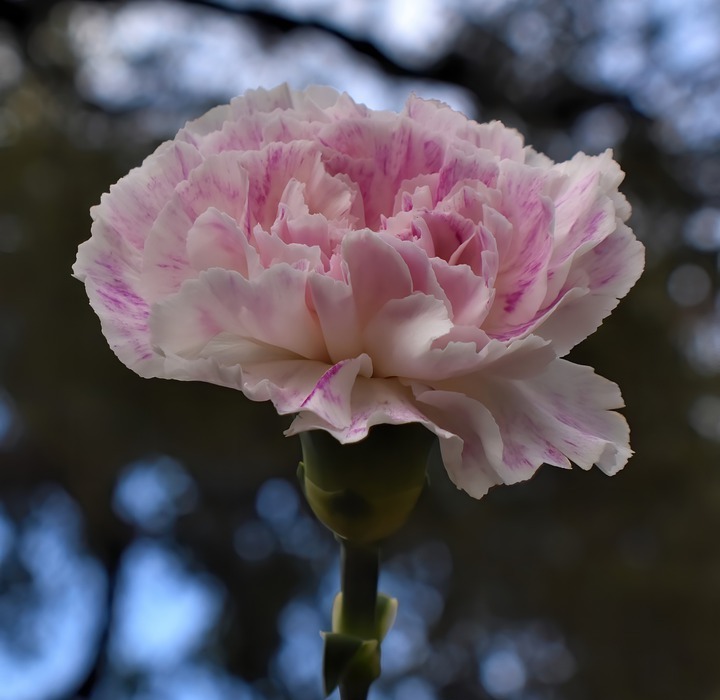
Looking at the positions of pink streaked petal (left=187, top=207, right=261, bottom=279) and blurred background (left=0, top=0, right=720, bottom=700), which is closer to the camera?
pink streaked petal (left=187, top=207, right=261, bottom=279)

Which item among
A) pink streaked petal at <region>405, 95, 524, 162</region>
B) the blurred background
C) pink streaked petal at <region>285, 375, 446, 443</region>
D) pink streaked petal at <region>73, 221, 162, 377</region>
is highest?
pink streaked petal at <region>405, 95, 524, 162</region>

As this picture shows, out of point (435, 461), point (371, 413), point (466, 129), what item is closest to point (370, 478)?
point (371, 413)

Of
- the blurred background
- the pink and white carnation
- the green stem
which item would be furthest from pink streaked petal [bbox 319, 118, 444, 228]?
the blurred background

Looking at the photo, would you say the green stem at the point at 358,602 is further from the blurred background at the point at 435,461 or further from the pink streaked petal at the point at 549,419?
the blurred background at the point at 435,461

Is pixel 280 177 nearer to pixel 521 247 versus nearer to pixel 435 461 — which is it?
pixel 521 247

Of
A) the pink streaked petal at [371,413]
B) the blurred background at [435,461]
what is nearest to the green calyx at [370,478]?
the pink streaked petal at [371,413]

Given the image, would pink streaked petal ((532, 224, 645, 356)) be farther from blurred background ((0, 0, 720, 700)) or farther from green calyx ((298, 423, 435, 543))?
blurred background ((0, 0, 720, 700))
